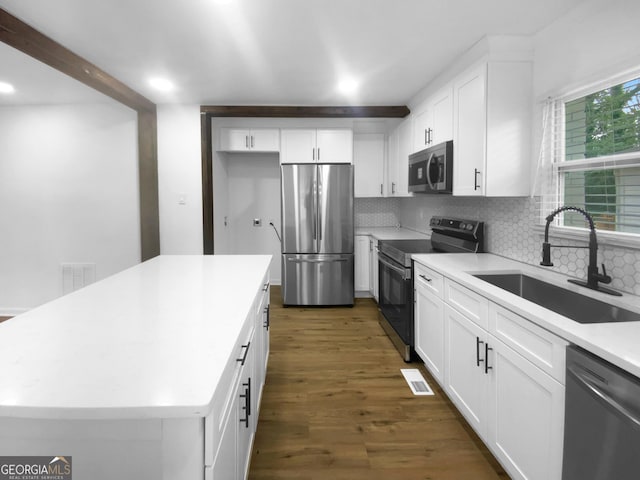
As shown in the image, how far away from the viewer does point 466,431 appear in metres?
2.11

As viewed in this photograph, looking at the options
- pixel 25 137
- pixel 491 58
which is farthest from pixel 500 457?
pixel 25 137

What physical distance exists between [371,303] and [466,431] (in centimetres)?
265

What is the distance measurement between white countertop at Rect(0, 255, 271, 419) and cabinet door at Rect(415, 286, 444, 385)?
130 centimetres

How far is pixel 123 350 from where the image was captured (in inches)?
41.2

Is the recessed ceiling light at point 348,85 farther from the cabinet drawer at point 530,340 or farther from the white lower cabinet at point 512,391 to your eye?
the cabinet drawer at point 530,340

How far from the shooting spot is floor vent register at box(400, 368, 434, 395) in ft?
8.38

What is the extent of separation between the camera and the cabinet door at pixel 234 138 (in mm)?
4582

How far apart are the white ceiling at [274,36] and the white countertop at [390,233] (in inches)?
60.6

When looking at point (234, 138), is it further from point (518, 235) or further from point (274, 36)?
point (518, 235)

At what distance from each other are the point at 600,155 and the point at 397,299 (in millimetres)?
1805

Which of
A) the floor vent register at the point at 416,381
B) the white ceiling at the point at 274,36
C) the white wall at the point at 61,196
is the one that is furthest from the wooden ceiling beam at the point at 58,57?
the floor vent register at the point at 416,381

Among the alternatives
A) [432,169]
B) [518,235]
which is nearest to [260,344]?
[518,235]

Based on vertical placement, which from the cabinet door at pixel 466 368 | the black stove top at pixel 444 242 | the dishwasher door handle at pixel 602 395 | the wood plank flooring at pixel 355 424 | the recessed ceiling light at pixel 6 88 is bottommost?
the wood plank flooring at pixel 355 424

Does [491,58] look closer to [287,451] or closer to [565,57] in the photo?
[565,57]
